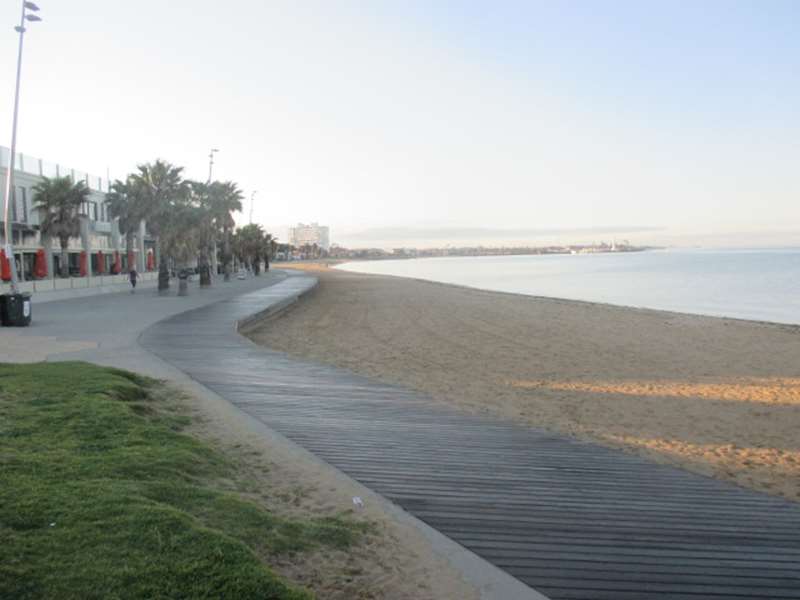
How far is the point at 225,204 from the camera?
54.8 meters

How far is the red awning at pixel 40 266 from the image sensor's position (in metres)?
41.2

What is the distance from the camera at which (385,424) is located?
26.9 feet

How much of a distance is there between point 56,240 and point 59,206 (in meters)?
6.06

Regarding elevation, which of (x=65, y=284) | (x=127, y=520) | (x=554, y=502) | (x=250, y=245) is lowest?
(x=554, y=502)

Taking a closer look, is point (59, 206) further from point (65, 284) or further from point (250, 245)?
point (250, 245)

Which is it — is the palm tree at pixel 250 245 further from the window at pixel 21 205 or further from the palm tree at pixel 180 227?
the window at pixel 21 205

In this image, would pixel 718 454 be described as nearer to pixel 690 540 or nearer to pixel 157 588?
pixel 690 540

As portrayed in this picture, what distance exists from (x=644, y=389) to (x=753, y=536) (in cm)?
816

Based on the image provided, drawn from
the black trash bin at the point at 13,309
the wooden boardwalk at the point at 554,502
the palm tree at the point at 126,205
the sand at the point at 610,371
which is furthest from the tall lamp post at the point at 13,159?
the palm tree at the point at 126,205

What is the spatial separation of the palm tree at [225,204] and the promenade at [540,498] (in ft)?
139

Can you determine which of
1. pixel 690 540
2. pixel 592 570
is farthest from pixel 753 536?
pixel 592 570

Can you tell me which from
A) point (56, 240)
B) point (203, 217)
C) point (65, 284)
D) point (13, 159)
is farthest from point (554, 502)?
point (56, 240)

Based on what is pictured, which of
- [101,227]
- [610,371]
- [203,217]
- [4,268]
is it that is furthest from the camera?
A: [101,227]

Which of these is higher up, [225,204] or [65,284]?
[225,204]
